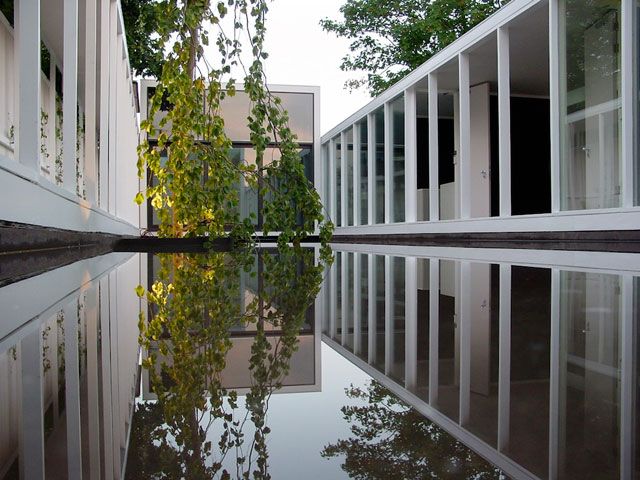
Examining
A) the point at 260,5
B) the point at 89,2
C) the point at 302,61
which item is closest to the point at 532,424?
the point at 260,5

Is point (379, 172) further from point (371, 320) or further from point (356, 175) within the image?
point (371, 320)

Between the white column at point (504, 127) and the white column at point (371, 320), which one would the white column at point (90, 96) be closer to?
the white column at point (371, 320)

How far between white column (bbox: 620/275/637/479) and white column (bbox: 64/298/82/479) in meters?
0.36

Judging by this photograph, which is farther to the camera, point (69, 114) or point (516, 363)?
point (69, 114)

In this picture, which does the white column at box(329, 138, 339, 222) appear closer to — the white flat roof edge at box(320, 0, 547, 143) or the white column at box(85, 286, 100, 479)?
the white flat roof edge at box(320, 0, 547, 143)

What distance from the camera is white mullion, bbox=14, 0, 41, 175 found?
208 cm

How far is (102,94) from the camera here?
4.17 meters

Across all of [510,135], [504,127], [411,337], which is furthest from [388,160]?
[411,337]

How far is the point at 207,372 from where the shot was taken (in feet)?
2.32

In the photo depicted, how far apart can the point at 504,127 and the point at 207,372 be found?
17.4 feet

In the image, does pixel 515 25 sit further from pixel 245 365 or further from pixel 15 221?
pixel 245 365

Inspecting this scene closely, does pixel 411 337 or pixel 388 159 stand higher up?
pixel 388 159

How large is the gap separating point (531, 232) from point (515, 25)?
2092 mm

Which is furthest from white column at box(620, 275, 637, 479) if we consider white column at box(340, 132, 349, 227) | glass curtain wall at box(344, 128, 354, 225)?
white column at box(340, 132, 349, 227)
